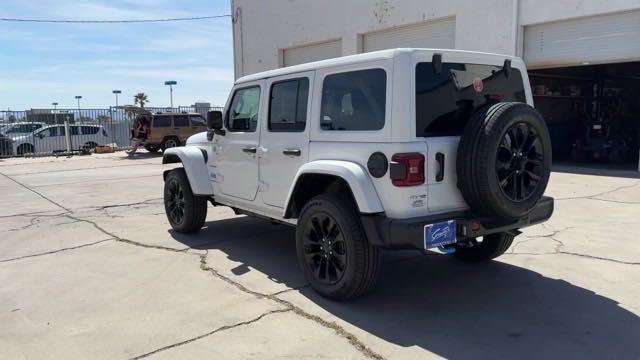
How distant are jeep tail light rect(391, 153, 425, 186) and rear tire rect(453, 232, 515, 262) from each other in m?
1.52

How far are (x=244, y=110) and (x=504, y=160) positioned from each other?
110 inches

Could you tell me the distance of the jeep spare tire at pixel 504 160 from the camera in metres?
3.65

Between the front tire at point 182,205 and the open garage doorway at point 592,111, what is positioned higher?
the open garage doorway at point 592,111

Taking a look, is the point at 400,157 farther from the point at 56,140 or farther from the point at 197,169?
the point at 56,140

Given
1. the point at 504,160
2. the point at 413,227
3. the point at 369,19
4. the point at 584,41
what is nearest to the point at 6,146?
the point at 369,19

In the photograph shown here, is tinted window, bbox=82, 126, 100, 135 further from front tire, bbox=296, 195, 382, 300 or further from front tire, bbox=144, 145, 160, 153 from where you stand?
front tire, bbox=296, 195, 382, 300

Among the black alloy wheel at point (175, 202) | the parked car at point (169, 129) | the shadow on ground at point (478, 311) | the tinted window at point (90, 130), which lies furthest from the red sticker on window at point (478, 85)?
the tinted window at point (90, 130)

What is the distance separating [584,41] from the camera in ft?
40.7

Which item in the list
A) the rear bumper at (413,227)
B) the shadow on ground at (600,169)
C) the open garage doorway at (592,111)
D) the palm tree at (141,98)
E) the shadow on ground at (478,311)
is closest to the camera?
the shadow on ground at (478,311)

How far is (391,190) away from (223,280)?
6.58 feet

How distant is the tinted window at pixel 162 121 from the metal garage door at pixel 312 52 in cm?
556

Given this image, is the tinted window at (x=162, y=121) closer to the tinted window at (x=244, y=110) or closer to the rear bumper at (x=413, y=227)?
the tinted window at (x=244, y=110)

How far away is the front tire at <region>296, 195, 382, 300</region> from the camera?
3.90 metres

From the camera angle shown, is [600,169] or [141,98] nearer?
[600,169]
